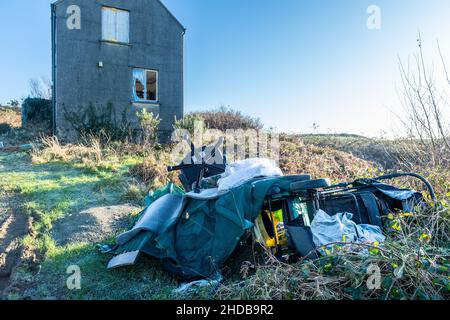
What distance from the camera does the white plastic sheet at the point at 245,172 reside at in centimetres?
411

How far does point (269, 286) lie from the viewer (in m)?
2.90

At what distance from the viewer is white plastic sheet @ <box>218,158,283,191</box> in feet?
13.5

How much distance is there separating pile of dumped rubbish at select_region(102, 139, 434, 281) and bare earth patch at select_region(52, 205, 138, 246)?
0.91 meters

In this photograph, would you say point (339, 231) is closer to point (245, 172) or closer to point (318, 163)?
point (245, 172)

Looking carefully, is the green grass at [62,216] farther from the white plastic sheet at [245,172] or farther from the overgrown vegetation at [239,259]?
the white plastic sheet at [245,172]

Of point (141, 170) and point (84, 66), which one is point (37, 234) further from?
point (84, 66)

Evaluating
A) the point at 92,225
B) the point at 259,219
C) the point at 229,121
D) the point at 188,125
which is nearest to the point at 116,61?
the point at 188,125

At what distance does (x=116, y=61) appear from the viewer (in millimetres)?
13656

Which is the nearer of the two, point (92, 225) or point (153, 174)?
point (92, 225)

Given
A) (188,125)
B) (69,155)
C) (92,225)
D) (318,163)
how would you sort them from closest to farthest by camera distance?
(92,225), (69,155), (318,163), (188,125)

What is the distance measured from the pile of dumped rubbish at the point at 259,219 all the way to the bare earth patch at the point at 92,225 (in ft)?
3.00

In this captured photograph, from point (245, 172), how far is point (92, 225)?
2.75 m

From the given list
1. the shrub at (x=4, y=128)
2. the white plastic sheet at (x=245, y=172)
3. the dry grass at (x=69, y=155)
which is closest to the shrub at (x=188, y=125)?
the dry grass at (x=69, y=155)

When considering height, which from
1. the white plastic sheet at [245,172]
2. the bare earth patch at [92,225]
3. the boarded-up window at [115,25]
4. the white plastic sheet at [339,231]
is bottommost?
the bare earth patch at [92,225]
